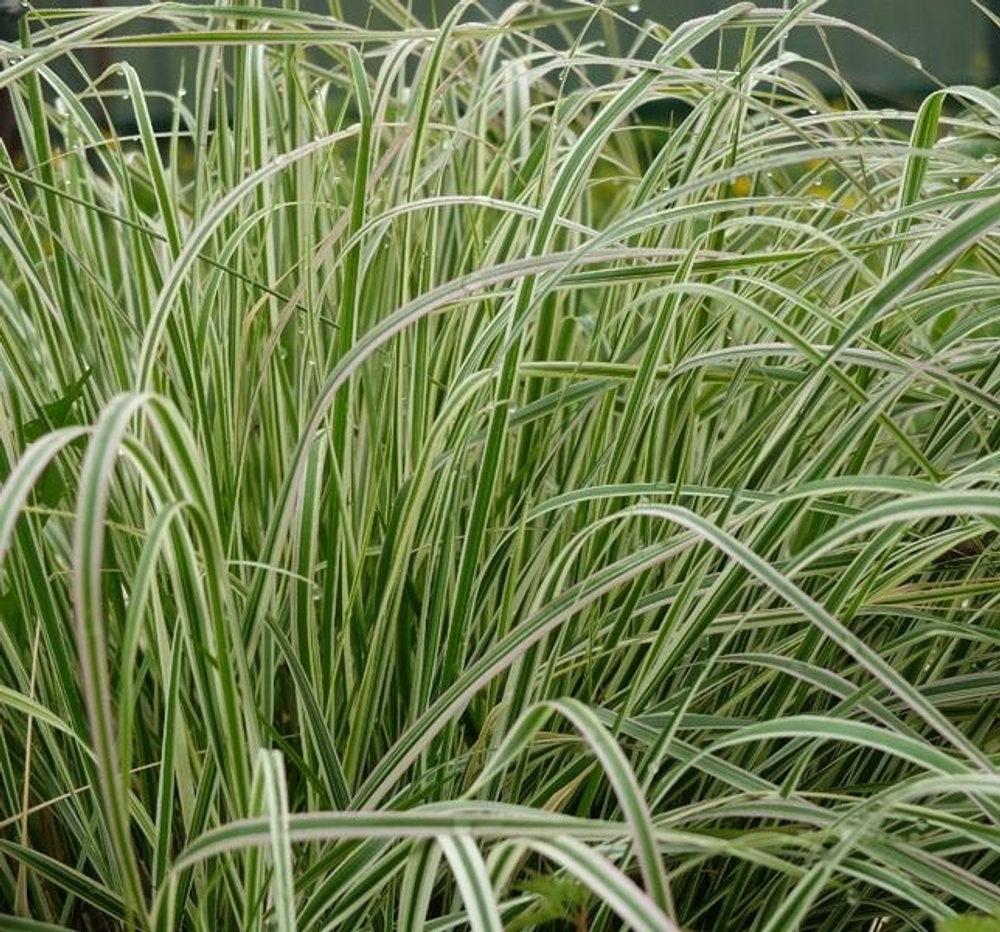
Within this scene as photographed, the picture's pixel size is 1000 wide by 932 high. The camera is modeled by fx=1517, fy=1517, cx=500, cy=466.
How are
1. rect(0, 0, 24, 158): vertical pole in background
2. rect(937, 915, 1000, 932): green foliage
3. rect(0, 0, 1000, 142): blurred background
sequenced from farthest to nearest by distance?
rect(0, 0, 1000, 142): blurred background
rect(0, 0, 24, 158): vertical pole in background
rect(937, 915, 1000, 932): green foliage

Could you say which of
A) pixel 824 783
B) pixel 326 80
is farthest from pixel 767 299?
pixel 326 80

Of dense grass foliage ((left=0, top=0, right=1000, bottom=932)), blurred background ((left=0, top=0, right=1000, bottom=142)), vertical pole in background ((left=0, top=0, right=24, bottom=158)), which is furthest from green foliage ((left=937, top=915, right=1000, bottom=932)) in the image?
blurred background ((left=0, top=0, right=1000, bottom=142))

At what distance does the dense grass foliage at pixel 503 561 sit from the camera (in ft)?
2.73

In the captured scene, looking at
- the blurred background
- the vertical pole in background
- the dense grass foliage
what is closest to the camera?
the dense grass foliage

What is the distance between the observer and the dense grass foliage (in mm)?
833

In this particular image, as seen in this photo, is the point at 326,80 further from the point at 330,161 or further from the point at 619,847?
the point at 619,847

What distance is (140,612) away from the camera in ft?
2.34

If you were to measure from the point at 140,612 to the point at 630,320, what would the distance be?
0.64 metres

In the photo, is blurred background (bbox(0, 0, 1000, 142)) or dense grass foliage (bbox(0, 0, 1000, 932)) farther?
blurred background (bbox(0, 0, 1000, 142))

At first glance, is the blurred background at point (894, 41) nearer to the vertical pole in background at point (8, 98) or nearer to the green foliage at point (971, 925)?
the vertical pole in background at point (8, 98)

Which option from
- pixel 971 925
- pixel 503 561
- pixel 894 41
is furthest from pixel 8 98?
pixel 894 41

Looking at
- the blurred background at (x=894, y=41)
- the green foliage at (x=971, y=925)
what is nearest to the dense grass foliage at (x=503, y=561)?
the green foliage at (x=971, y=925)

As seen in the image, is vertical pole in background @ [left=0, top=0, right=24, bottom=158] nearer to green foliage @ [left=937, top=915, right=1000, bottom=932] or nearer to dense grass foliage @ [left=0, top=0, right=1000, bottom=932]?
dense grass foliage @ [left=0, top=0, right=1000, bottom=932]

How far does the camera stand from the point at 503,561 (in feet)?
3.70
